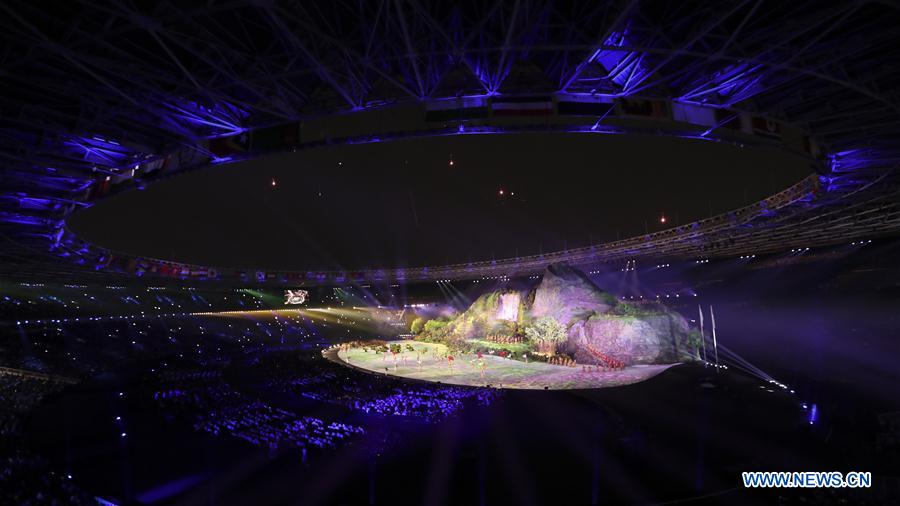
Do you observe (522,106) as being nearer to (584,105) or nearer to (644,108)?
(584,105)

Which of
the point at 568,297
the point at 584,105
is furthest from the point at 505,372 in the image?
the point at 584,105

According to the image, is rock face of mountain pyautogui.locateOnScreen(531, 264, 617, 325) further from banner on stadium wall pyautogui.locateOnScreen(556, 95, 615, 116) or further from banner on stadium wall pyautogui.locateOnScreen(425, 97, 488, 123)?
banner on stadium wall pyautogui.locateOnScreen(425, 97, 488, 123)

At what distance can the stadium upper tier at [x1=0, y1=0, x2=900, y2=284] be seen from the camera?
31.4ft

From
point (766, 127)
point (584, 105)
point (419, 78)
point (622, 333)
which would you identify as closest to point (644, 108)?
point (584, 105)

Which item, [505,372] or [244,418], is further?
[505,372]

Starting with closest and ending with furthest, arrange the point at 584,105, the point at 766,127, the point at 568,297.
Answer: the point at 584,105 → the point at 766,127 → the point at 568,297

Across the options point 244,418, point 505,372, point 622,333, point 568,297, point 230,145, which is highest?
point 230,145

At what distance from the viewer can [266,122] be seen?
14.1m

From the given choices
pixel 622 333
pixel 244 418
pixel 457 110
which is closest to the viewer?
pixel 457 110

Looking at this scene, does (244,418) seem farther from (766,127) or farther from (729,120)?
(766,127)

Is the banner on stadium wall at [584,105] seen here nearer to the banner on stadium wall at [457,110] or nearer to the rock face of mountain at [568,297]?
the banner on stadium wall at [457,110]

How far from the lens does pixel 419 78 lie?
11.3 meters

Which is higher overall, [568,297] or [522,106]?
[522,106]

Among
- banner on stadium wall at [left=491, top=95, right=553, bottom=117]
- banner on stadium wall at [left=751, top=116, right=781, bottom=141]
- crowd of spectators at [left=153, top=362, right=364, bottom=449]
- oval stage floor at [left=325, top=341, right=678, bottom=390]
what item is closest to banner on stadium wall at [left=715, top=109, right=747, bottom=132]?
banner on stadium wall at [left=751, top=116, right=781, bottom=141]
